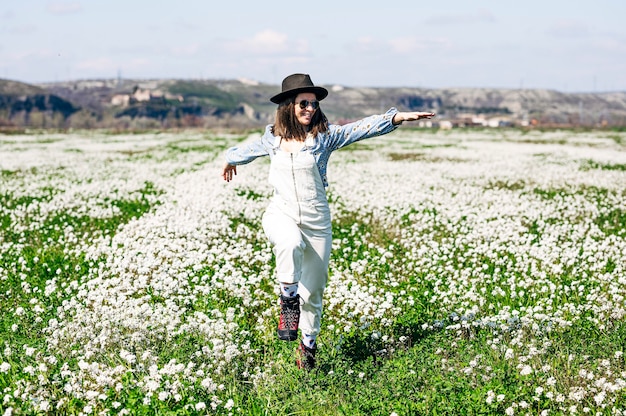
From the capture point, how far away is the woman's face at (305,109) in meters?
6.25

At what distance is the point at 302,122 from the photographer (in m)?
6.34

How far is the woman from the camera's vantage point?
6.16 m

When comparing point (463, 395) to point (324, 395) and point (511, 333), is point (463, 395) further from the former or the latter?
point (511, 333)

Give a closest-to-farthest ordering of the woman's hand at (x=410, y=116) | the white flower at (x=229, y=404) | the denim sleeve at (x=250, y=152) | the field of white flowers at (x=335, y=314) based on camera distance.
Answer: the white flower at (x=229, y=404) < the field of white flowers at (x=335, y=314) < the woman's hand at (x=410, y=116) < the denim sleeve at (x=250, y=152)

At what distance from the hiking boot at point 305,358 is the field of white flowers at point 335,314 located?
5.2 inches

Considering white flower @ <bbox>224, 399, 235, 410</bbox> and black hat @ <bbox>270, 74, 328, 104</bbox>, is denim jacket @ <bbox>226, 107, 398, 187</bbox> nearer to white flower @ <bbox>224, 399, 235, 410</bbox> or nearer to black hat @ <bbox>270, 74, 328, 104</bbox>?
black hat @ <bbox>270, 74, 328, 104</bbox>

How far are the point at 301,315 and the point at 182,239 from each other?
4887mm

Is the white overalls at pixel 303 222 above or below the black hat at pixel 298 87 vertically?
below

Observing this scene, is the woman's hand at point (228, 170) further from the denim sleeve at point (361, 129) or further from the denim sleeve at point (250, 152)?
the denim sleeve at point (361, 129)

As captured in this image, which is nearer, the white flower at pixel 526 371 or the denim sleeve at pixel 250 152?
the white flower at pixel 526 371

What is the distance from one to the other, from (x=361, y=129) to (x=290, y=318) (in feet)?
6.69

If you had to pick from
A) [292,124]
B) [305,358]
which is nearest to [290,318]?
[305,358]

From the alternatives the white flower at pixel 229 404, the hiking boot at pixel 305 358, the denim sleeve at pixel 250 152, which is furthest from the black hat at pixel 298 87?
the white flower at pixel 229 404

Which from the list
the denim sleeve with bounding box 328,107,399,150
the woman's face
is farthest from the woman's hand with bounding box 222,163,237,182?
the denim sleeve with bounding box 328,107,399,150
